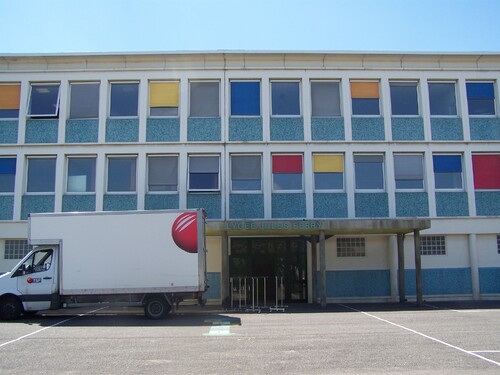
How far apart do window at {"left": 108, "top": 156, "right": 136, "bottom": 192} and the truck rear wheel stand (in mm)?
6534

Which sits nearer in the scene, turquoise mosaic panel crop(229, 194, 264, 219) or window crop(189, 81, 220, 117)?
turquoise mosaic panel crop(229, 194, 264, 219)

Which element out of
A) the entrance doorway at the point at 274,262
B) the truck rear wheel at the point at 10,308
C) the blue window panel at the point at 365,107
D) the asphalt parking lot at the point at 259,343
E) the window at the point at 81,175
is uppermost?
the blue window panel at the point at 365,107

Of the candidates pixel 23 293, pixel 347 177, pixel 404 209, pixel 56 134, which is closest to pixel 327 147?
pixel 347 177

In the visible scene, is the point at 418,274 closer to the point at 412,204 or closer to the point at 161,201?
the point at 412,204

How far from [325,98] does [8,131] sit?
13.1 meters

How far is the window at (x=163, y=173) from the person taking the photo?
2030 cm

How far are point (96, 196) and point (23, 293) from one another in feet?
19.6

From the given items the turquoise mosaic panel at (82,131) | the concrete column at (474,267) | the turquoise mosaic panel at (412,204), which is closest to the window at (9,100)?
the turquoise mosaic panel at (82,131)

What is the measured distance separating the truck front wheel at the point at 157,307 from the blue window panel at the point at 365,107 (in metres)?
11.3

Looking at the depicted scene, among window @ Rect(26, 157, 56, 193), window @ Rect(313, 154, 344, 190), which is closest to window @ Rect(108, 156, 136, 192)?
window @ Rect(26, 157, 56, 193)

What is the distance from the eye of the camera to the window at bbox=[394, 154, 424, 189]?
2061 cm

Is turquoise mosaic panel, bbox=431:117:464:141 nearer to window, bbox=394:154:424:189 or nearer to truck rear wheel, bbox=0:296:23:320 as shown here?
window, bbox=394:154:424:189

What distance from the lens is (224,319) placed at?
1455 centimetres

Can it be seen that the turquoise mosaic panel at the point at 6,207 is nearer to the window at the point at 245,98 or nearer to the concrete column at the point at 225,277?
the concrete column at the point at 225,277
